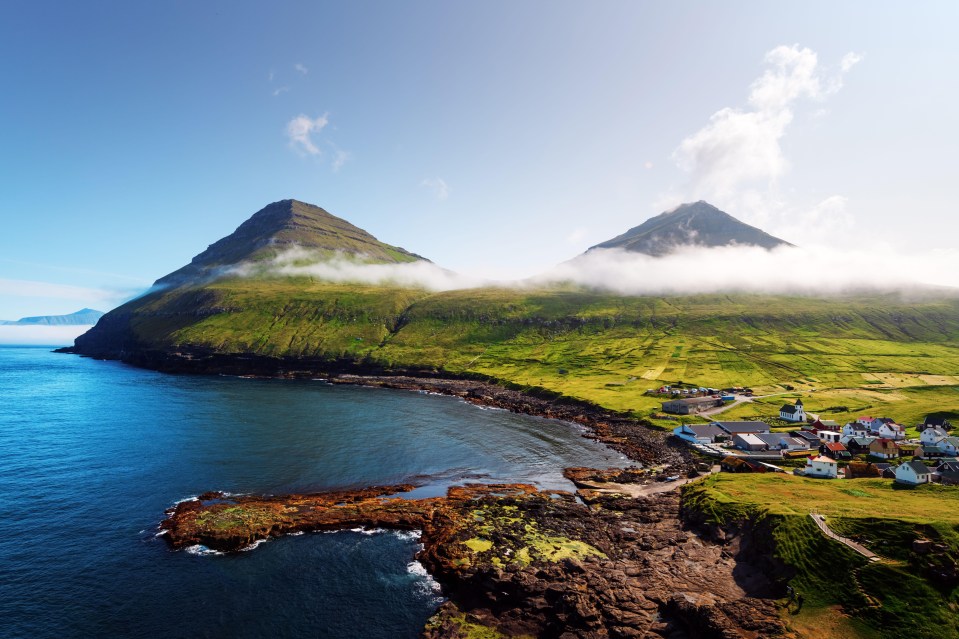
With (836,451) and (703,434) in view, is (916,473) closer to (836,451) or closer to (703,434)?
(836,451)

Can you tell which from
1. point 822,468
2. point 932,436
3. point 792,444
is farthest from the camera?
point 792,444

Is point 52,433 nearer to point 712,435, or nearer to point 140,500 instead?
point 140,500

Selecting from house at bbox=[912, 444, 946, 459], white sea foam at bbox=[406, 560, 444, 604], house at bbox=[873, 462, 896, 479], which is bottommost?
house at bbox=[912, 444, 946, 459]

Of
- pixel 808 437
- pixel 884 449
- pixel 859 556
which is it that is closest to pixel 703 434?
pixel 808 437

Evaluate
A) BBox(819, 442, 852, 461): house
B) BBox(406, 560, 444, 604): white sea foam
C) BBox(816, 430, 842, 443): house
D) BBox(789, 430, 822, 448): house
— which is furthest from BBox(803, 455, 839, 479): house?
BBox(406, 560, 444, 604): white sea foam

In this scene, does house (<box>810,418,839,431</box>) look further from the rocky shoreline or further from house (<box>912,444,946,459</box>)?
the rocky shoreline

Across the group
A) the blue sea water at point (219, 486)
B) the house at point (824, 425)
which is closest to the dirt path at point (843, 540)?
the blue sea water at point (219, 486)

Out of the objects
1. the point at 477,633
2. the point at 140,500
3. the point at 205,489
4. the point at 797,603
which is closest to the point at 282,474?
the point at 205,489
